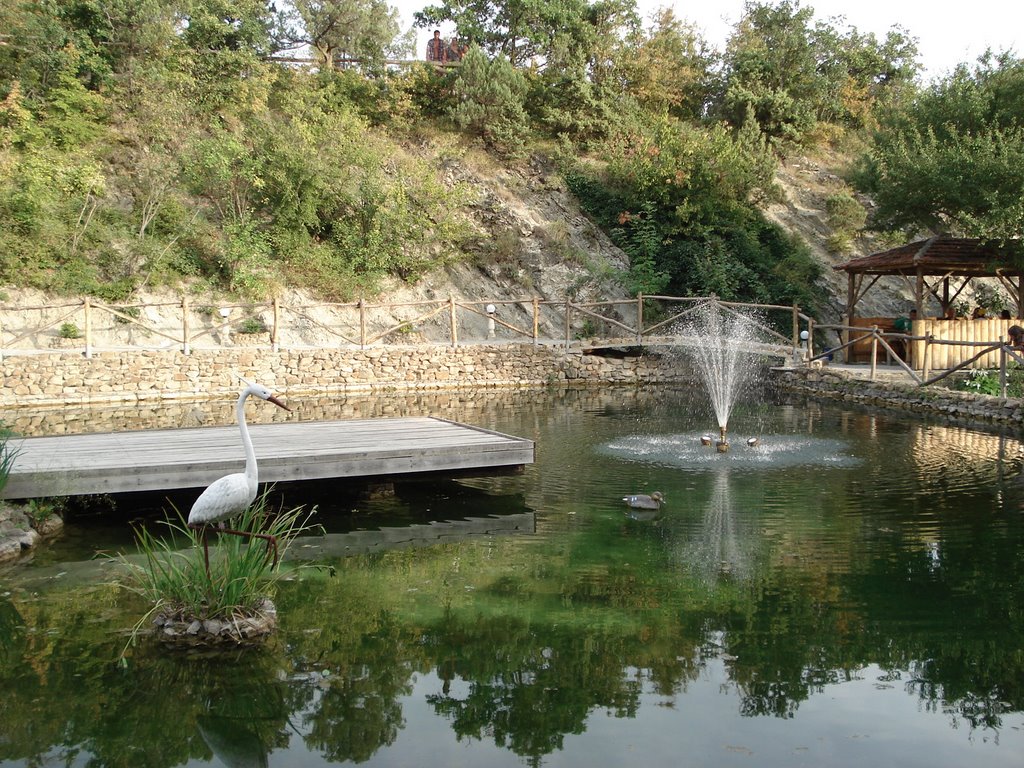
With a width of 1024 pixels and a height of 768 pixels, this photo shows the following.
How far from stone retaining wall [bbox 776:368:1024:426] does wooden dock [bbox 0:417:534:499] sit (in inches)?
329

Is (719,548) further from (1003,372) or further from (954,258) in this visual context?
(954,258)

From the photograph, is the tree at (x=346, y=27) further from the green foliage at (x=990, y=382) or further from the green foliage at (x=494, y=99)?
the green foliage at (x=990, y=382)

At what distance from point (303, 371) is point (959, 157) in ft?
44.2

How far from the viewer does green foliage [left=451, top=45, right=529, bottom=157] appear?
25.5 metres

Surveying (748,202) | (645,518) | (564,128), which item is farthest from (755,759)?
(564,128)

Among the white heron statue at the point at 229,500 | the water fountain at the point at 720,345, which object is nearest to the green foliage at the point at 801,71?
the water fountain at the point at 720,345

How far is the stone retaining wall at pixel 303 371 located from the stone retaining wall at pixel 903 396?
10.6 ft

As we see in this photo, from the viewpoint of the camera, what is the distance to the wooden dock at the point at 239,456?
725 centimetres

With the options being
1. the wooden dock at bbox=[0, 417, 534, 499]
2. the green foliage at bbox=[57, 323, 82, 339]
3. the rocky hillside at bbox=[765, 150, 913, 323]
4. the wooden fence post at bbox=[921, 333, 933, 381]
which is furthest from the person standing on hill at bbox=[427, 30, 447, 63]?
the wooden dock at bbox=[0, 417, 534, 499]

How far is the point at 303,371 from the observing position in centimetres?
1817

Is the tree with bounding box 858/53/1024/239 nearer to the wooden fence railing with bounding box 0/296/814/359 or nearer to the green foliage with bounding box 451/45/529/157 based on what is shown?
the wooden fence railing with bounding box 0/296/814/359

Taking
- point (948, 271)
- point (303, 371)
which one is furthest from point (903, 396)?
point (303, 371)

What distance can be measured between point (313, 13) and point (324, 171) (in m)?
7.40

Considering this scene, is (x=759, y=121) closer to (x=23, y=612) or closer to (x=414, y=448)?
(x=414, y=448)
